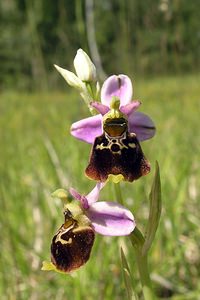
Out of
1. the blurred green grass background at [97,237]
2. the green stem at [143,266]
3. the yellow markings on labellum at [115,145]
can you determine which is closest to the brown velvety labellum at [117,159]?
the yellow markings on labellum at [115,145]

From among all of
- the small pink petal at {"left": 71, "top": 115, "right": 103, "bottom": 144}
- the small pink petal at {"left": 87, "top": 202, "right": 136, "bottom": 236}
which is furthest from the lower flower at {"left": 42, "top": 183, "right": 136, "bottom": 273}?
the small pink petal at {"left": 71, "top": 115, "right": 103, "bottom": 144}

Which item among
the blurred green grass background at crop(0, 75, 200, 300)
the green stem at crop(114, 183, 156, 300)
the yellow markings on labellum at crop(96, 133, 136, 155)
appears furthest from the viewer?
the blurred green grass background at crop(0, 75, 200, 300)

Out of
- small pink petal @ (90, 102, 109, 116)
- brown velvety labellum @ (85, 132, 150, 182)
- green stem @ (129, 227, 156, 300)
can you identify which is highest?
small pink petal @ (90, 102, 109, 116)

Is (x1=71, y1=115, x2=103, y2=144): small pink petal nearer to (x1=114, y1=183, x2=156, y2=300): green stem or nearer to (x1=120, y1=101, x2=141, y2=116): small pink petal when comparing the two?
(x1=120, y1=101, x2=141, y2=116): small pink petal

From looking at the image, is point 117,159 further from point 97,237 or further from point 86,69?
point 97,237

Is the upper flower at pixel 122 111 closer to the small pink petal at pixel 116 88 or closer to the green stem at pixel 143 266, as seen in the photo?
the small pink petal at pixel 116 88

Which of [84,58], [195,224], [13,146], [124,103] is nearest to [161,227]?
[195,224]

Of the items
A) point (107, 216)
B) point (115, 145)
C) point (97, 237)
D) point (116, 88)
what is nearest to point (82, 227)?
point (107, 216)

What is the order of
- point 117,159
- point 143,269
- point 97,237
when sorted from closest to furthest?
point 143,269 → point 117,159 → point 97,237
